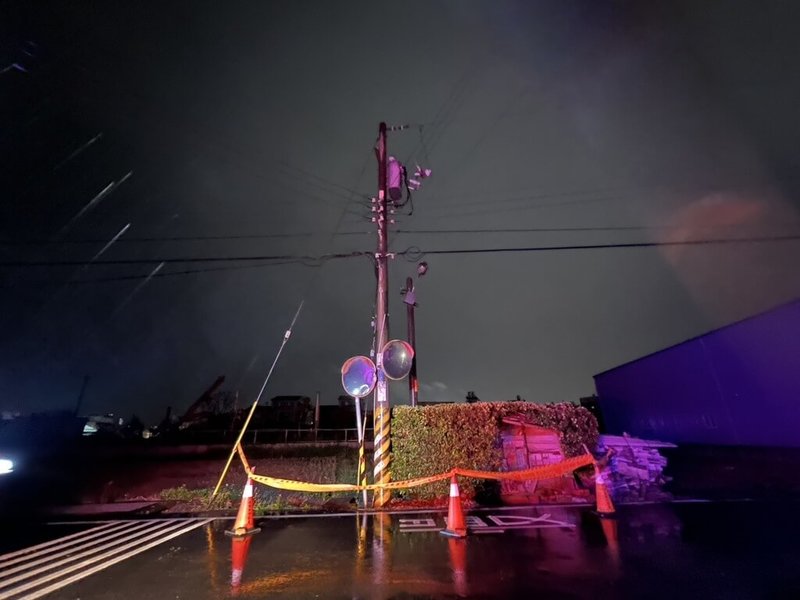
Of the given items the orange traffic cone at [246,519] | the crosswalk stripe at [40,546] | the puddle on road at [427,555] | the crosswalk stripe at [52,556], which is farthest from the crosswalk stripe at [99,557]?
the orange traffic cone at [246,519]

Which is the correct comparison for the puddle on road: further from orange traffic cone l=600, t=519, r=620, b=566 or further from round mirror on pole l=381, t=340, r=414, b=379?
round mirror on pole l=381, t=340, r=414, b=379

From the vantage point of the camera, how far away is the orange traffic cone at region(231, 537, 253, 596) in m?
4.68

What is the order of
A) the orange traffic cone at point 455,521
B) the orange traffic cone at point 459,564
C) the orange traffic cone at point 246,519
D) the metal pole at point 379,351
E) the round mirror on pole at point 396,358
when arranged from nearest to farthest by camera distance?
the orange traffic cone at point 459,564
the orange traffic cone at point 455,521
the orange traffic cone at point 246,519
the round mirror on pole at point 396,358
the metal pole at point 379,351

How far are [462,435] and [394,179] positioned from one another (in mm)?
7411

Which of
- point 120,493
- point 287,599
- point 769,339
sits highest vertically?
point 769,339

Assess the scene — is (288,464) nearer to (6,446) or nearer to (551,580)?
(551,580)

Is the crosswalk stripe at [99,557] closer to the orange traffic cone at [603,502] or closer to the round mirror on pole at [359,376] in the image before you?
the round mirror on pole at [359,376]

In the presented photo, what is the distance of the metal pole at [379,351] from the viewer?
9617 mm

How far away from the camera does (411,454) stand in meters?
9.92

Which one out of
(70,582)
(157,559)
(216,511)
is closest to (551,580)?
(157,559)

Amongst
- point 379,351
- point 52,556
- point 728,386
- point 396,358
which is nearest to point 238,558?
point 52,556

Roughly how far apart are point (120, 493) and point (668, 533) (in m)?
15.3

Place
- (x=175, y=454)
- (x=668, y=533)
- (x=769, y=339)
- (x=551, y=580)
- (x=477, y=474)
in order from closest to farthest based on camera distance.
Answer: (x=551, y=580), (x=668, y=533), (x=477, y=474), (x=769, y=339), (x=175, y=454)

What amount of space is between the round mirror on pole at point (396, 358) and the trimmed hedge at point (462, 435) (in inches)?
53.0
